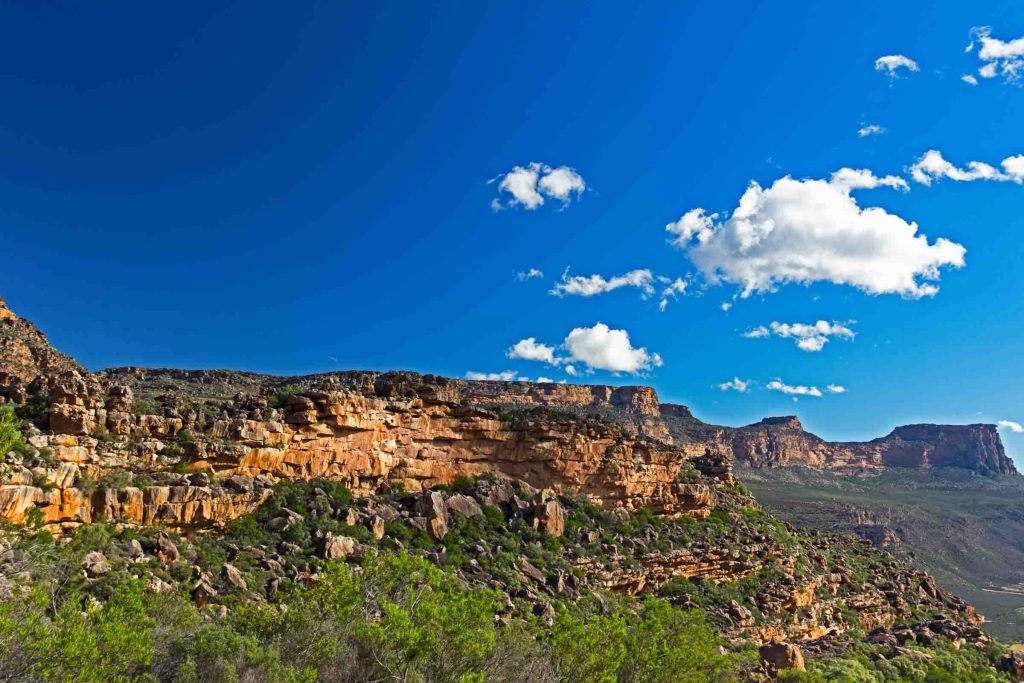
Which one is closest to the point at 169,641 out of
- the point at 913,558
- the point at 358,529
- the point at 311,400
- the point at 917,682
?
the point at 358,529

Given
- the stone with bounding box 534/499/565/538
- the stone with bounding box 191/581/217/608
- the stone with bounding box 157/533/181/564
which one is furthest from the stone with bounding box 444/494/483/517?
the stone with bounding box 191/581/217/608

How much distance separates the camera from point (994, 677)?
34844 mm

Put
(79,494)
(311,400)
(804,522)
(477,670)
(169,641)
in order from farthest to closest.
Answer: (804,522)
(311,400)
(79,494)
(477,670)
(169,641)

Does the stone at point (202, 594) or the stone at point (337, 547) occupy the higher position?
the stone at point (337, 547)

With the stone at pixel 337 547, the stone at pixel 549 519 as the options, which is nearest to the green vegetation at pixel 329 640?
the stone at pixel 337 547

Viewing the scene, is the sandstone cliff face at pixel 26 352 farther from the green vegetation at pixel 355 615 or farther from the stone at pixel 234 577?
the stone at pixel 234 577

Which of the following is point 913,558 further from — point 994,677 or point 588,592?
point 588,592

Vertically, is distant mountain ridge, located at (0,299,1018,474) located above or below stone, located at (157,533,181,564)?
above

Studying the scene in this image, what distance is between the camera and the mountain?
64.0 ft

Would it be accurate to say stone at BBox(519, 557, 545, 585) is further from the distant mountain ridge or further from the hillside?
the hillside

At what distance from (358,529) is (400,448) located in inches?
344

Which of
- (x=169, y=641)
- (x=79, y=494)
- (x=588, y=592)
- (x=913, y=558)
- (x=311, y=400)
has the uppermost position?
(x=311, y=400)

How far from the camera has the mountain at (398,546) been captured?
19.5 metres

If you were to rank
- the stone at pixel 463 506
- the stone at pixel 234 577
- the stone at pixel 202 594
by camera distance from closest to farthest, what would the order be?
the stone at pixel 202 594
the stone at pixel 234 577
the stone at pixel 463 506
